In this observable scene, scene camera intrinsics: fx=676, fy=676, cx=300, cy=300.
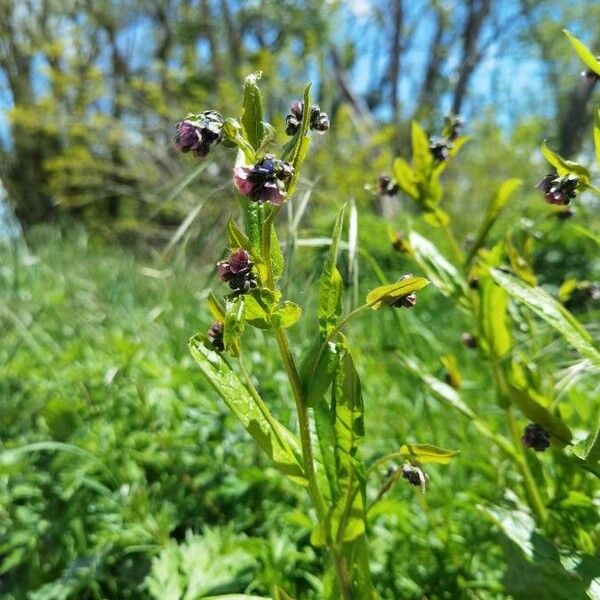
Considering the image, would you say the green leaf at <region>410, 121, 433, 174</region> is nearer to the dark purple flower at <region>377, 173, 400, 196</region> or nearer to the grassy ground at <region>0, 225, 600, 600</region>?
the dark purple flower at <region>377, 173, 400, 196</region>

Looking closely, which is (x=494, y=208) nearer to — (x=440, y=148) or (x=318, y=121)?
(x=440, y=148)

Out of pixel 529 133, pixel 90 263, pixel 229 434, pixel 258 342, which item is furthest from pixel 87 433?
pixel 529 133

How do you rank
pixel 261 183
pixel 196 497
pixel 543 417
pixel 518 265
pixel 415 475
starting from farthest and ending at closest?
1. pixel 196 497
2. pixel 518 265
3. pixel 543 417
4. pixel 415 475
5. pixel 261 183

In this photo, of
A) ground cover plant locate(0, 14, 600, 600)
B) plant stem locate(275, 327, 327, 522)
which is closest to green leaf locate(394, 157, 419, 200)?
ground cover plant locate(0, 14, 600, 600)

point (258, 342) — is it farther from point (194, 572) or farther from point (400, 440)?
point (194, 572)

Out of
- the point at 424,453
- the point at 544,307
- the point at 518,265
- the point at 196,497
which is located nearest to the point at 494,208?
the point at 518,265

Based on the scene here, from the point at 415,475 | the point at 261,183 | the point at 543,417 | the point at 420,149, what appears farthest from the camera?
the point at 420,149
